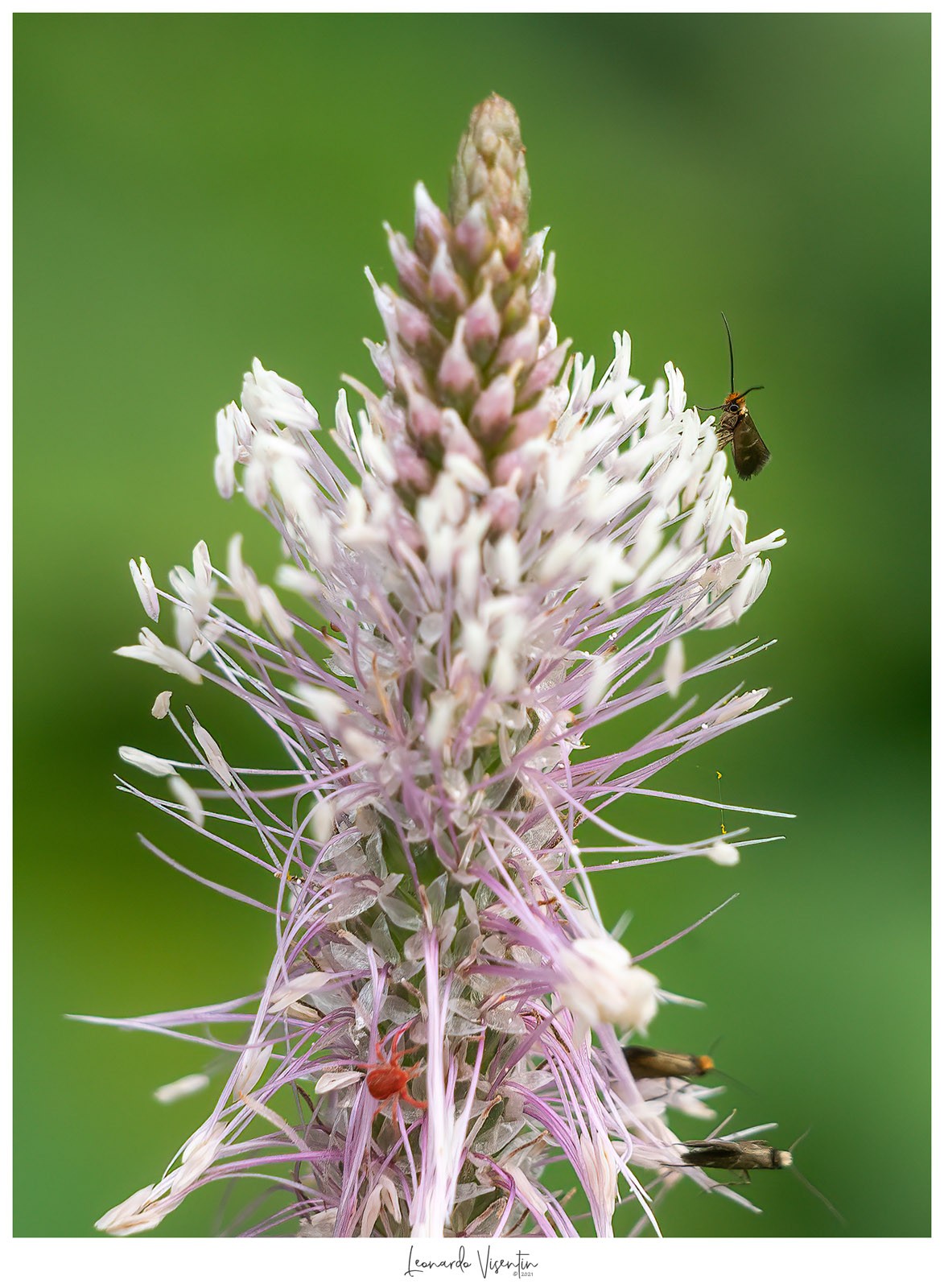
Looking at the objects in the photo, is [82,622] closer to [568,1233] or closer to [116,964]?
[116,964]

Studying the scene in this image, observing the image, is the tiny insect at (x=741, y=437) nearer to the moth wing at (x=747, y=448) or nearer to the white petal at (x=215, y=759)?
the moth wing at (x=747, y=448)

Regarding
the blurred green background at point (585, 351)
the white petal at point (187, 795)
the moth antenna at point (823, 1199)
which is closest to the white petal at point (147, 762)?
the white petal at point (187, 795)

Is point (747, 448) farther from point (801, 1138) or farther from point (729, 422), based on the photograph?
point (801, 1138)

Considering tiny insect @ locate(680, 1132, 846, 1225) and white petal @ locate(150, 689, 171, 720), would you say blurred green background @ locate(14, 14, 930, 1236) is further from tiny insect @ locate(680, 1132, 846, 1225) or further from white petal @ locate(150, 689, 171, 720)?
white petal @ locate(150, 689, 171, 720)

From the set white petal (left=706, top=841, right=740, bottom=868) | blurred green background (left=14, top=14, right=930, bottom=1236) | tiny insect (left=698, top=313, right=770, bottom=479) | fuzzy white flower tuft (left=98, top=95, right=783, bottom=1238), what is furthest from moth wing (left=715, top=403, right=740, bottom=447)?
white petal (left=706, top=841, right=740, bottom=868)

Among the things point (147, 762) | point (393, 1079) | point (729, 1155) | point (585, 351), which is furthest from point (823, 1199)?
point (585, 351)
